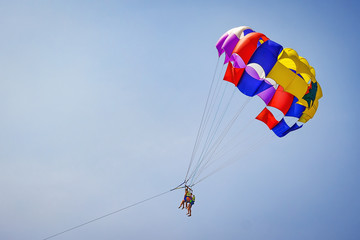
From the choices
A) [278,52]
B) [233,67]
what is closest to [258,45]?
[278,52]

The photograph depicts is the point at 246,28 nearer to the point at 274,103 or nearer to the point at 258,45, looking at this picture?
the point at 258,45

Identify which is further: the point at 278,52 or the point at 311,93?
the point at 311,93

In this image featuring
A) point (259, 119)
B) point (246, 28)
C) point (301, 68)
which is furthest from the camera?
point (259, 119)

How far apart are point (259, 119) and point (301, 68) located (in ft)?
12.3

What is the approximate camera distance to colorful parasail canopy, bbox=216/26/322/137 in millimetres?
12992

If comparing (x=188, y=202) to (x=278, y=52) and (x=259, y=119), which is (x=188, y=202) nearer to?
(x=259, y=119)

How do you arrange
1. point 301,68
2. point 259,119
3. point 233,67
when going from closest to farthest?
point 301,68, point 233,67, point 259,119

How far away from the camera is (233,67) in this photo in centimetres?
1478

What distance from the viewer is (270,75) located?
1333 cm

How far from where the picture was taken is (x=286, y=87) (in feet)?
43.6

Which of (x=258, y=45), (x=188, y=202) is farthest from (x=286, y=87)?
(x=188, y=202)

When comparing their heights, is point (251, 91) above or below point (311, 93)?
above

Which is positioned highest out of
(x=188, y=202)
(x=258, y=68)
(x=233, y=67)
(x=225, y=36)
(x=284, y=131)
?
(x=225, y=36)

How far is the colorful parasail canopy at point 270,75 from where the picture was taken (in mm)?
12992
